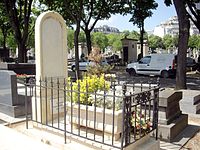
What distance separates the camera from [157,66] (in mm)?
20172

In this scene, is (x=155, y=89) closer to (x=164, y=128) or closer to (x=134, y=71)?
(x=164, y=128)

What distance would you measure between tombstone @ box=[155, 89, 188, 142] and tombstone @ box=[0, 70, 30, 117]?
12.1ft

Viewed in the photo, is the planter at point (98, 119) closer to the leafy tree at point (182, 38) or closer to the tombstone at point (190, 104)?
the tombstone at point (190, 104)

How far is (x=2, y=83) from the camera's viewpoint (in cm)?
752

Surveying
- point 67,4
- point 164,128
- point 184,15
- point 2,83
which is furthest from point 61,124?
point 67,4

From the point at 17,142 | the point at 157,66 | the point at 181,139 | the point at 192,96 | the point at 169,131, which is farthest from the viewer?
the point at 157,66

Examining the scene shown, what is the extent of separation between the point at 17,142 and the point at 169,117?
130 inches

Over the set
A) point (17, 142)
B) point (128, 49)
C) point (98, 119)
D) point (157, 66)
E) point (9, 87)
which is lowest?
point (17, 142)

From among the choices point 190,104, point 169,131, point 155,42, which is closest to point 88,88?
point 169,131

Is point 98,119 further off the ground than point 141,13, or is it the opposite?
point 141,13

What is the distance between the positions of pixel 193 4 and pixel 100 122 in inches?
715

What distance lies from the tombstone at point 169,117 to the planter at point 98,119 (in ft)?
5.15

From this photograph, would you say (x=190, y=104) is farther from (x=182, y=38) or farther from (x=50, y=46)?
(x=50, y=46)

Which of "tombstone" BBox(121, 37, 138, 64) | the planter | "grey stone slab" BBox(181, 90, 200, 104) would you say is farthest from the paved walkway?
"tombstone" BBox(121, 37, 138, 64)
